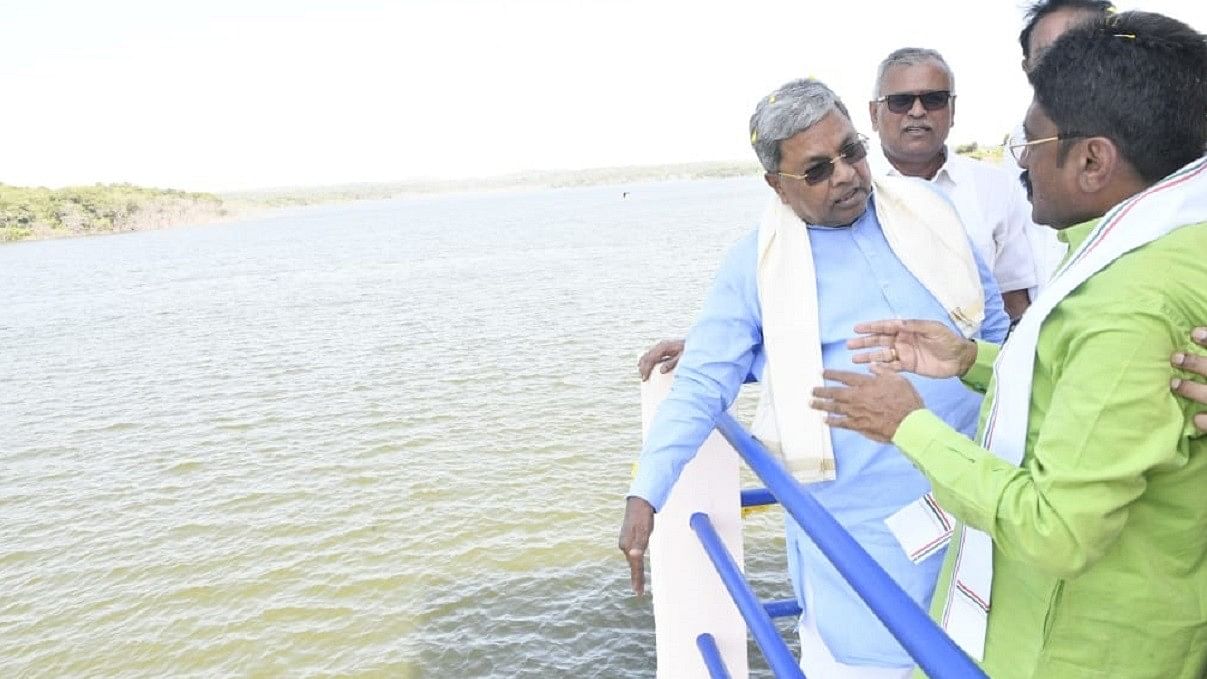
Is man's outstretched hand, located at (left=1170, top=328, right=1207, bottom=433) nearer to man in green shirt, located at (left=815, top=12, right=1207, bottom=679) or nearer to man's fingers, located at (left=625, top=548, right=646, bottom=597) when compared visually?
man in green shirt, located at (left=815, top=12, right=1207, bottom=679)

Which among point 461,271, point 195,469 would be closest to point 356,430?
point 195,469

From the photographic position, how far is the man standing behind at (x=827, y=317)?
1.96 meters

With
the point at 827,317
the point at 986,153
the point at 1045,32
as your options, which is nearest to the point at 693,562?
the point at 827,317

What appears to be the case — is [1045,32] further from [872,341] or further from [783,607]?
[783,607]

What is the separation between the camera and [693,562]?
232cm

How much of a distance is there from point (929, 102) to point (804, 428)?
5.27ft

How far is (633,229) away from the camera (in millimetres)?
48406

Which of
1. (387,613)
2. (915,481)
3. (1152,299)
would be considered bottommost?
(387,613)

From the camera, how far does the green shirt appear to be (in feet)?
3.36

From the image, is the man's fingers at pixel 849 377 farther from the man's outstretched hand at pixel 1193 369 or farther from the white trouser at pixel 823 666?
the white trouser at pixel 823 666

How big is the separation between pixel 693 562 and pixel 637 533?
1.76 feet

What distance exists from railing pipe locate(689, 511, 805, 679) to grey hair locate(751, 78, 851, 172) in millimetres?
894

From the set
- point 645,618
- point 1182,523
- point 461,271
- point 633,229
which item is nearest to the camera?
point 1182,523

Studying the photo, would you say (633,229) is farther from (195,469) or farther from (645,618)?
(645,618)
